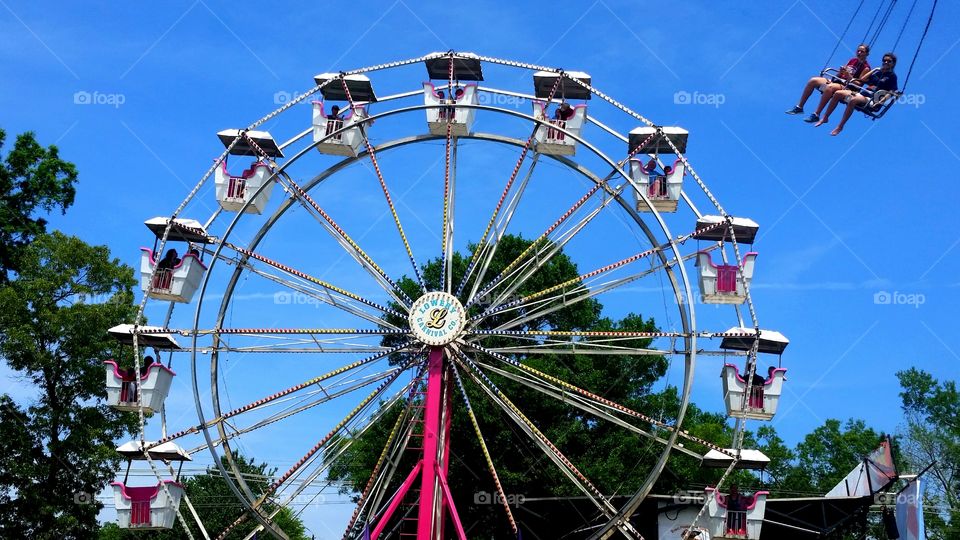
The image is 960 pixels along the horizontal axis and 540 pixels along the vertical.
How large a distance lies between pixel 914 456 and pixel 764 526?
96.6 ft

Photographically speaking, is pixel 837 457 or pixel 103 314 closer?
pixel 103 314

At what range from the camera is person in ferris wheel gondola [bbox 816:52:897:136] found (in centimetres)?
2044

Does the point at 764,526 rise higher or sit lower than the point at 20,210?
lower

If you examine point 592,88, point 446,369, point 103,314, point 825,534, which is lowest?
point 825,534

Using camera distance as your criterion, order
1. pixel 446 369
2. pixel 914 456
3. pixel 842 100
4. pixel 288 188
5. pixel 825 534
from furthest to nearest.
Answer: pixel 914 456
pixel 825 534
pixel 288 188
pixel 446 369
pixel 842 100

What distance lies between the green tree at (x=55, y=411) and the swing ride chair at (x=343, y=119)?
10.5 meters

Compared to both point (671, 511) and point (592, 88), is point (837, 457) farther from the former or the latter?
point (592, 88)

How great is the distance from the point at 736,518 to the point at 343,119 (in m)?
12.7

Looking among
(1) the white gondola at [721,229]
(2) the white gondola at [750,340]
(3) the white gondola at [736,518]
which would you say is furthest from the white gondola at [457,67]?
(3) the white gondola at [736,518]

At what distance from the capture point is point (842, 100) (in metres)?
21.0

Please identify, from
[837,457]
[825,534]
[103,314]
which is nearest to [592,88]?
[825,534]

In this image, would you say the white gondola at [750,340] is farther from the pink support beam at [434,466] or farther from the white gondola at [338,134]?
the white gondola at [338,134]

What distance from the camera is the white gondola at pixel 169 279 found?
25328mm

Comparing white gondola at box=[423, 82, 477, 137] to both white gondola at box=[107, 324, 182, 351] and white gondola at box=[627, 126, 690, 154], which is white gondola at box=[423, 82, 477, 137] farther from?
white gondola at box=[107, 324, 182, 351]
